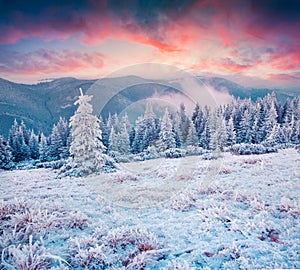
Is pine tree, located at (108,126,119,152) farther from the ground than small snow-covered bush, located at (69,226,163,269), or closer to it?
closer to it

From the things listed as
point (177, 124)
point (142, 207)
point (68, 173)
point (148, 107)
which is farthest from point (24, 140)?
point (142, 207)

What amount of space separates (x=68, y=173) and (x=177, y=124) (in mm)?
27418

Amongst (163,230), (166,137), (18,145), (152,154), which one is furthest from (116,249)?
(18,145)

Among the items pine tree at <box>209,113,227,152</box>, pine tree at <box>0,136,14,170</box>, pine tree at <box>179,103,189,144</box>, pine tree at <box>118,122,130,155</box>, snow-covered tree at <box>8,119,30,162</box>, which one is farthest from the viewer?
snow-covered tree at <box>8,119,30,162</box>

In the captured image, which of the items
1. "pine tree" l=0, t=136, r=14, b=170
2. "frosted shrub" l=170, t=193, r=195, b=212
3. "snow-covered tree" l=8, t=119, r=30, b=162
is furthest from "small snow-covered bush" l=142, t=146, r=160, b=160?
"snow-covered tree" l=8, t=119, r=30, b=162

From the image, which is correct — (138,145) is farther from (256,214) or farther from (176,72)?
(256,214)

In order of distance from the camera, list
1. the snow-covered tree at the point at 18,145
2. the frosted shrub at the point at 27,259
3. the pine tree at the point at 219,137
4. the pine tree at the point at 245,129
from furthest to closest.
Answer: the pine tree at the point at 245,129 < the snow-covered tree at the point at 18,145 < the pine tree at the point at 219,137 < the frosted shrub at the point at 27,259

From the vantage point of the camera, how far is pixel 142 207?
6.50m

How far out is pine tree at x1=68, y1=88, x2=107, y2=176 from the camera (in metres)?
14.9

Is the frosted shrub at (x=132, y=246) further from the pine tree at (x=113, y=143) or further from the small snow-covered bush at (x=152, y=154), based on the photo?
the pine tree at (x=113, y=143)

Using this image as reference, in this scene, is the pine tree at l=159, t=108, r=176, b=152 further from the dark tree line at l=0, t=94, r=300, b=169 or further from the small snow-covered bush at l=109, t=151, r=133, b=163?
the small snow-covered bush at l=109, t=151, r=133, b=163

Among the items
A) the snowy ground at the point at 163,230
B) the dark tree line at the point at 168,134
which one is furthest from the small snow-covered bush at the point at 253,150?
the snowy ground at the point at 163,230

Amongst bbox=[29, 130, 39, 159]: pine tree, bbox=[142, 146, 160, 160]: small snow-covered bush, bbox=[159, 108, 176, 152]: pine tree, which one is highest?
bbox=[159, 108, 176, 152]: pine tree

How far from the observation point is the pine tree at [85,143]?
14.9 meters
